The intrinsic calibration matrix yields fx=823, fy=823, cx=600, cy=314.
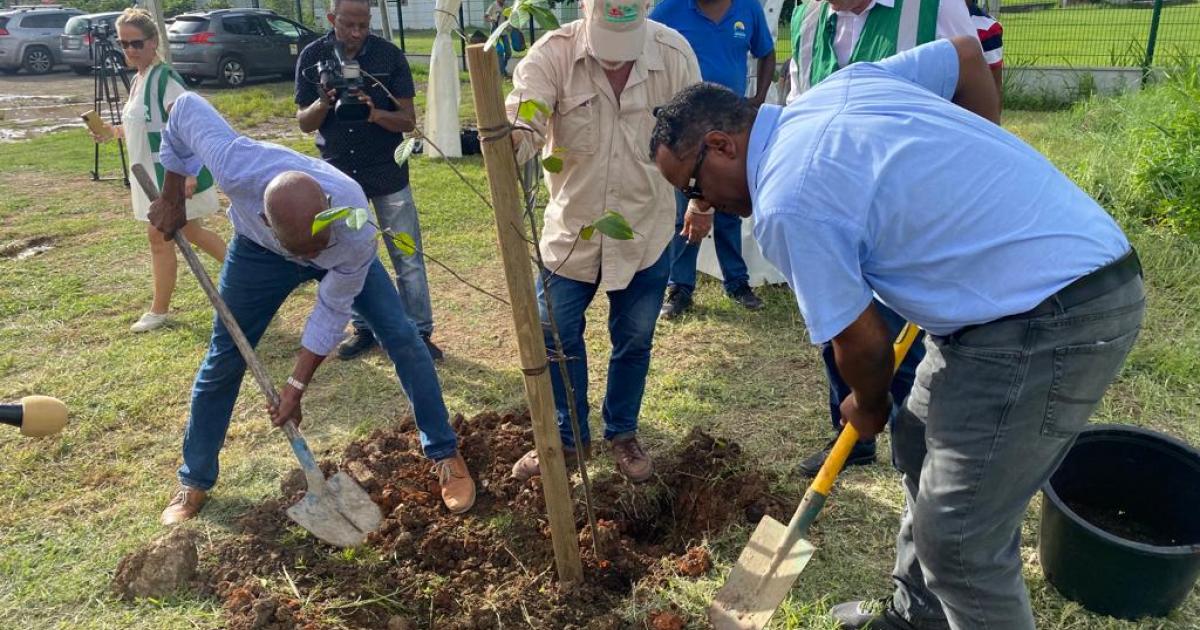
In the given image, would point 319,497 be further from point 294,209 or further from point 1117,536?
point 1117,536

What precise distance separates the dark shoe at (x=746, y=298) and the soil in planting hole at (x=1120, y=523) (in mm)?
2260

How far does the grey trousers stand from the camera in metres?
1.65

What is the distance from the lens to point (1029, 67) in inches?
420

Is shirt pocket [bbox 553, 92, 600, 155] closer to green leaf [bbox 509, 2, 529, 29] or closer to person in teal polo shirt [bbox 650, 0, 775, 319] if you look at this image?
green leaf [bbox 509, 2, 529, 29]

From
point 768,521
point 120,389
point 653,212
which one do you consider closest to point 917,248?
point 768,521

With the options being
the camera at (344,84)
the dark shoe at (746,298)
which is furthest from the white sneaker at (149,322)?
the dark shoe at (746,298)

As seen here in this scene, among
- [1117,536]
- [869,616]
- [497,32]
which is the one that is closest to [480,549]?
[869,616]

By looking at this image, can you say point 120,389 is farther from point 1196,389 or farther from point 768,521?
point 1196,389

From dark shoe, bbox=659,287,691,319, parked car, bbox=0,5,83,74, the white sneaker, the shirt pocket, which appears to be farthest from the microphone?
parked car, bbox=0,5,83,74

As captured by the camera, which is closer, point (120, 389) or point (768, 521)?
point (768, 521)

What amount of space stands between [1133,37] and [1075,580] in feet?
33.6

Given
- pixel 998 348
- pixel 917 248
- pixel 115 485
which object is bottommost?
pixel 115 485

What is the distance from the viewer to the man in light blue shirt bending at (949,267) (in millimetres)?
1589

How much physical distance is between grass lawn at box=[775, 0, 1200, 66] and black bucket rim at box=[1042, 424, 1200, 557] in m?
7.87
